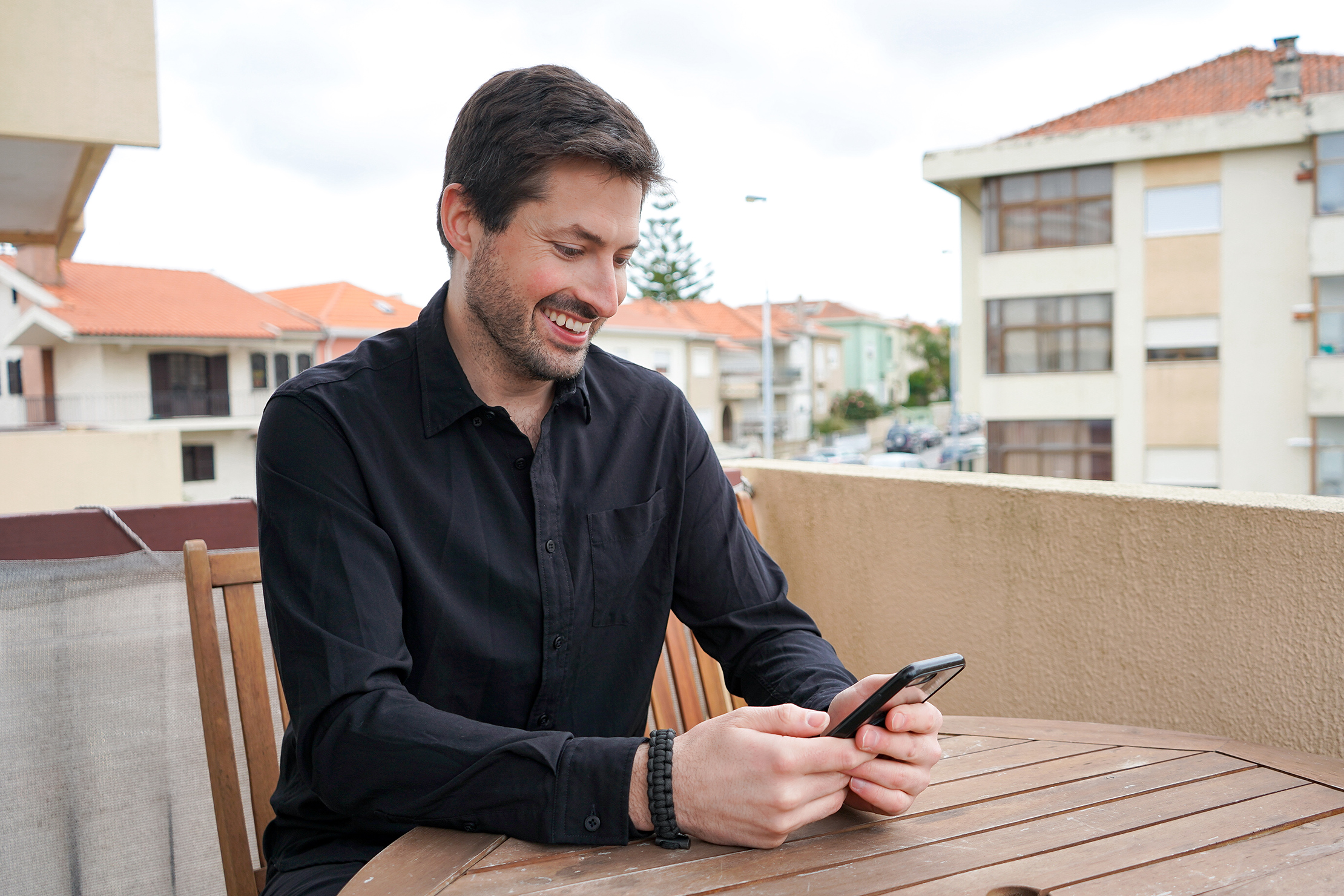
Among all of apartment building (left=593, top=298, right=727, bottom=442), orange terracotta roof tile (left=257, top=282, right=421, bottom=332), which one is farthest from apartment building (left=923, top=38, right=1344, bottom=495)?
orange terracotta roof tile (left=257, top=282, right=421, bottom=332)

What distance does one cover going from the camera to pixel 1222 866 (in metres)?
0.90

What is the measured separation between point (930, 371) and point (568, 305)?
6669cm

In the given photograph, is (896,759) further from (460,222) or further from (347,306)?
(347,306)

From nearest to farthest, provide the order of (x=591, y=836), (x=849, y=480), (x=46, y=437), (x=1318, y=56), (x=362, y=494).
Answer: (x=591, y=836), (x=362, y=494), (x=849, y=480), (x=46, y=437), (x=1318, y=56)

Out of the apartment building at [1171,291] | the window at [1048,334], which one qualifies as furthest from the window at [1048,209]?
the window at [1048,334]

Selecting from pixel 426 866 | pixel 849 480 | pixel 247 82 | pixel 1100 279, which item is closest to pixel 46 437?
pixel 849 480

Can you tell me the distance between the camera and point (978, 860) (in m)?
0.94

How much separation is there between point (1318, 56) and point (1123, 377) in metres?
10.0

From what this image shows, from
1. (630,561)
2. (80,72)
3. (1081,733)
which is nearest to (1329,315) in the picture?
(80,72)

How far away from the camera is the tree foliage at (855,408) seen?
53.7 meters

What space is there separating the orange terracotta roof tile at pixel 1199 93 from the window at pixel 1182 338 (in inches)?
216

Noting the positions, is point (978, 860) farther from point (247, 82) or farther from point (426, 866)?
point (247, 82)

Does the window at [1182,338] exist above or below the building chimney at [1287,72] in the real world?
below

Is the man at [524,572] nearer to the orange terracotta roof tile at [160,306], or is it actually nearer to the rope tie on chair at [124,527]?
the rope tie on chair at [124,527]
